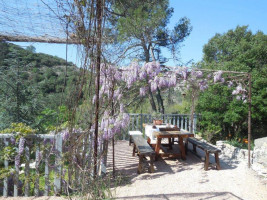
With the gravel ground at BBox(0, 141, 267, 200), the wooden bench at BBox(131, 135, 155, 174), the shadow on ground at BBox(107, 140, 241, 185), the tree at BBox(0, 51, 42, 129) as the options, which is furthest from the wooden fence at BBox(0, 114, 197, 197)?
the tree at BBox(0, 51, 42, 129)

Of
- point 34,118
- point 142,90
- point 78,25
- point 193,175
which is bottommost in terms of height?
→ point 193,175

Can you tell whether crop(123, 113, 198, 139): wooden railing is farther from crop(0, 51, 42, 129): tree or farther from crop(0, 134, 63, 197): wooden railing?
crop(0, 134, 63, 197): wooden railing

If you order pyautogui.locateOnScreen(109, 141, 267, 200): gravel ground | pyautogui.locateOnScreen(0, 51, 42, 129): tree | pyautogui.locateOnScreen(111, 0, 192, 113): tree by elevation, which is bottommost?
pyautogui.locateOnScreen(109, 141, 267, 200): gravel ground

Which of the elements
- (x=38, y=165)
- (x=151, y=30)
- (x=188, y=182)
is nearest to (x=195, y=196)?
(x=188, y=182)

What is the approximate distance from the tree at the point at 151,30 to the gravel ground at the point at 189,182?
3.40 meters

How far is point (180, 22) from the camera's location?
30.4 ft

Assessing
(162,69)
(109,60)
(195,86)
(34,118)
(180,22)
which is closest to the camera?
(109,60)

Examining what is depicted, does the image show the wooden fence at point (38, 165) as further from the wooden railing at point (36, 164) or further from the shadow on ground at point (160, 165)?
the shadow on ground at point (160, 165)

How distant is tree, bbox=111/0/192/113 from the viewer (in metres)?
6.91

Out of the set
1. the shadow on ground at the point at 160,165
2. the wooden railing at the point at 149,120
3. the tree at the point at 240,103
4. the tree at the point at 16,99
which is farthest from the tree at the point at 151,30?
the shadow on ground at the point at 160,165

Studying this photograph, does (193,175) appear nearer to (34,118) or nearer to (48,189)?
(48,189)

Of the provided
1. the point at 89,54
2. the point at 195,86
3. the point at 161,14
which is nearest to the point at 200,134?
the point at 195,86

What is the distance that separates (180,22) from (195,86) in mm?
4867

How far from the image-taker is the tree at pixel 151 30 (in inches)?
272
